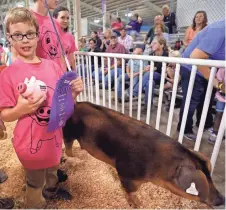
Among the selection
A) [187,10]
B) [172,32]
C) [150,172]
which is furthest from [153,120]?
[187,10]

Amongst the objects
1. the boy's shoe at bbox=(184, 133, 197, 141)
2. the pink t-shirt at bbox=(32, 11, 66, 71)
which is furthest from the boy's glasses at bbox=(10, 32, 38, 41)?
the boy's shoe at bbox=(184, 133, 197, 141)

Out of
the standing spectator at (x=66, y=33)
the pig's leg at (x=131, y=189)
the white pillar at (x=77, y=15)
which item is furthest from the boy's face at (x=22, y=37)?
the white pillar at (x=77, y=15)

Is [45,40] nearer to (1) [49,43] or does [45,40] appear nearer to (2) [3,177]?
(1) [49,43]

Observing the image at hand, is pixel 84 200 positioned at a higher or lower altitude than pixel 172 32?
lower

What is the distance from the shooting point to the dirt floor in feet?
5.17

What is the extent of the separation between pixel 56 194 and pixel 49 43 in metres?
1.24

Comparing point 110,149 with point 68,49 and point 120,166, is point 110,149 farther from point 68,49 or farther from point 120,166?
point 68,49

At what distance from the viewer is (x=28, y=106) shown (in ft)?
3.01

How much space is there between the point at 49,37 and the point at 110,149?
1.06m

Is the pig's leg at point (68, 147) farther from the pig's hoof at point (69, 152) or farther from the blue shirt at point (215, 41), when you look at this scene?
the blue shirt at point (215, 41)

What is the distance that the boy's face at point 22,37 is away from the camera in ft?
3.41

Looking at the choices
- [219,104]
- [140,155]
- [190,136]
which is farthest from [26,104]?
[190,136]

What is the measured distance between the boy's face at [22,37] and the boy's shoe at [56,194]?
1059mm

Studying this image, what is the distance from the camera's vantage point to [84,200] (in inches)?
64.1
